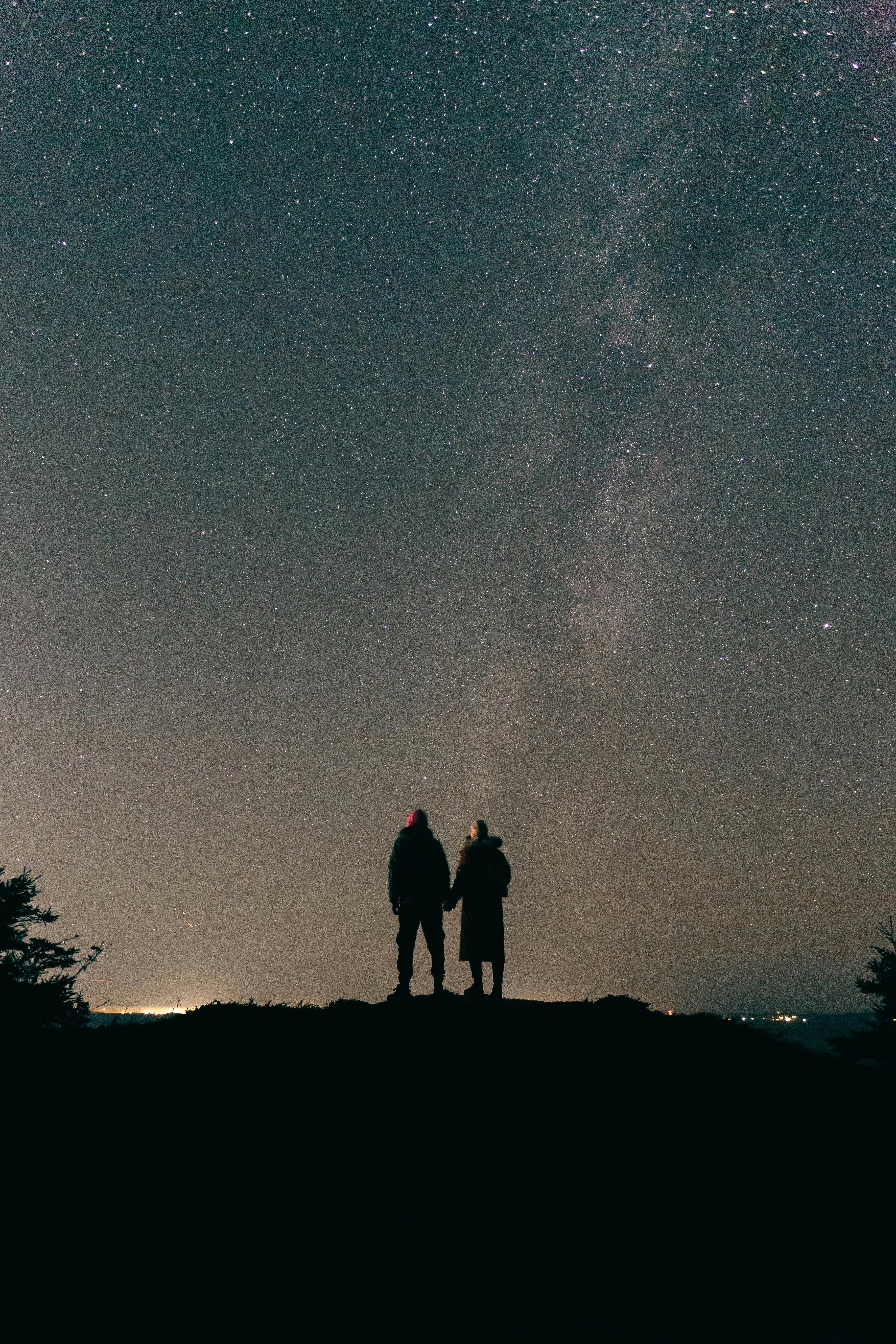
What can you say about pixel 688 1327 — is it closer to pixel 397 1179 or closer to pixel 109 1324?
pixel 397 1179

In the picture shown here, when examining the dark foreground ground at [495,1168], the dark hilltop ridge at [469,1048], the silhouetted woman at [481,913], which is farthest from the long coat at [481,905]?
the dark foreground ground at [495,1168]

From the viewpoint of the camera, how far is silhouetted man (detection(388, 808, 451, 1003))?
345 inches

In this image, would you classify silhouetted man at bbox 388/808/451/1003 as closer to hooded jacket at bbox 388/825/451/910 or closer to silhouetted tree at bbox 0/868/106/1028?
hooded jacket at bbox 388/825/451/910

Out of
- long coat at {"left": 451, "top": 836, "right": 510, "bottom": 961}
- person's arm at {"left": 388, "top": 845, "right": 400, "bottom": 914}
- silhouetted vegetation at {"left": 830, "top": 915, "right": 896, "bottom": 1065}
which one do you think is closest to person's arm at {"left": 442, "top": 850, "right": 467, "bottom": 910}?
long coat at {"left": 451, "top": 836, "right": 510, "bottom": 961}

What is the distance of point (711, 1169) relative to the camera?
202 inches

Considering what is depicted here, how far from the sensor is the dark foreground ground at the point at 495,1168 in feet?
12.9

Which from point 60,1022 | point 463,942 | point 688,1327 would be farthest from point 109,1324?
point 60,1022

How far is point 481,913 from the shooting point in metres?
9.23

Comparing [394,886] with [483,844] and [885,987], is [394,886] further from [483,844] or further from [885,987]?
[885,987]

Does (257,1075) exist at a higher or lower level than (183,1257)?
higher

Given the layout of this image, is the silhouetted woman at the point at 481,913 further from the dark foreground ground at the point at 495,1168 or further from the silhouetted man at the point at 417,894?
the dark foreground ground at the point at 495,1168

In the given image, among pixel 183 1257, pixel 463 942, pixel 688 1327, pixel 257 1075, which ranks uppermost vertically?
pixel 463 942

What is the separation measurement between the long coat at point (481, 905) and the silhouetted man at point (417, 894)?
0.33m

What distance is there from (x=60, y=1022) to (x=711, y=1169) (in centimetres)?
1464
